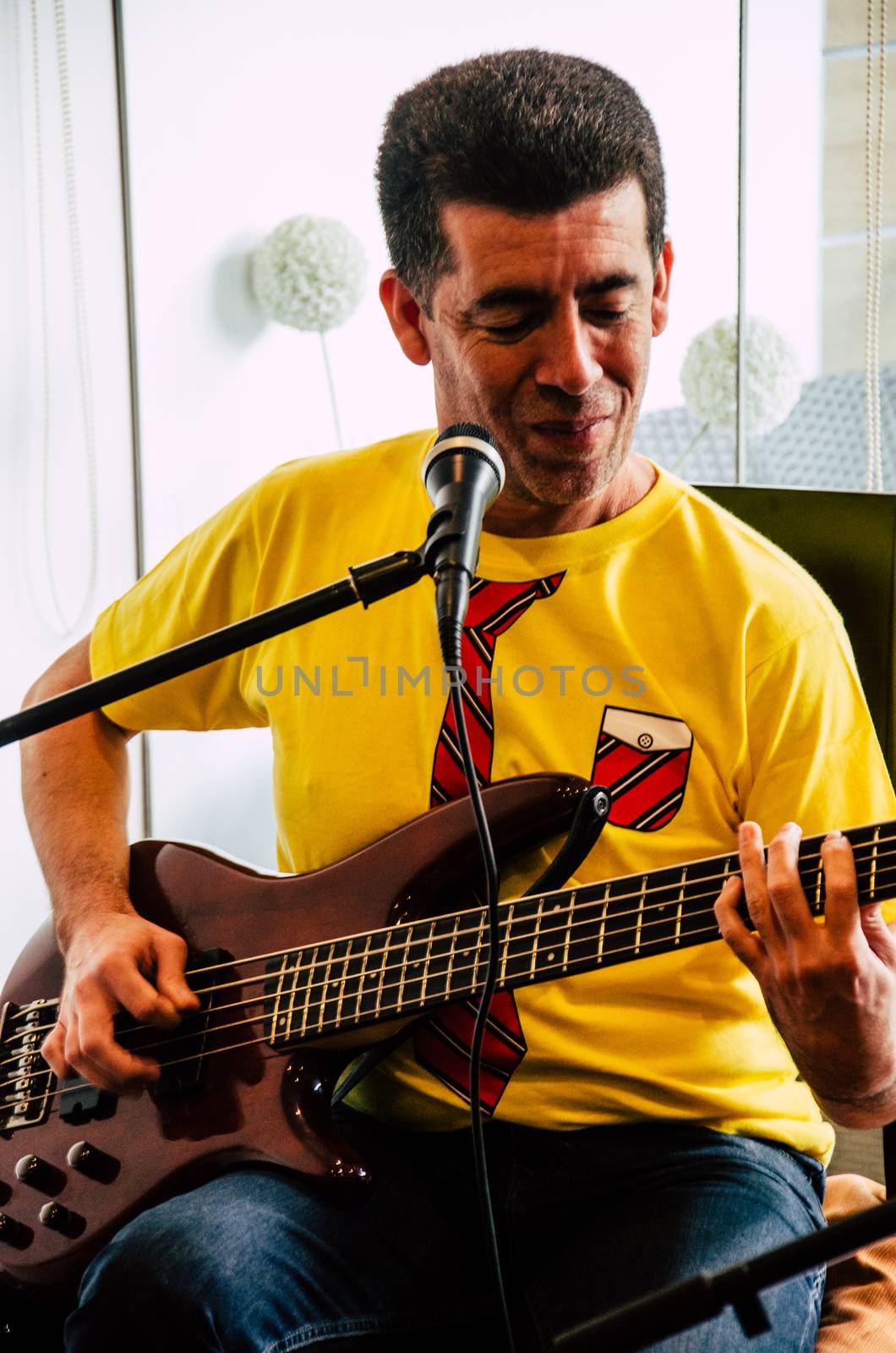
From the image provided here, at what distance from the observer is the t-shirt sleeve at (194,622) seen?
1367 millimetres

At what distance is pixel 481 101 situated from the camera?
1182 mm

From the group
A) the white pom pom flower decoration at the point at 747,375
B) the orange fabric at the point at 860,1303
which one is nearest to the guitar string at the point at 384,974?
the orange fabric at the point at 860,1303

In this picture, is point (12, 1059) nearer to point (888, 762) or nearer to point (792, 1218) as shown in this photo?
point (792, 1218)

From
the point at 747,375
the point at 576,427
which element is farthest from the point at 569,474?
the point at 747,375

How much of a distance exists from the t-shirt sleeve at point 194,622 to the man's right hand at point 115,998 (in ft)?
0.84

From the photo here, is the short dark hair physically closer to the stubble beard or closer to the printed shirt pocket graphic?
the stubble beard

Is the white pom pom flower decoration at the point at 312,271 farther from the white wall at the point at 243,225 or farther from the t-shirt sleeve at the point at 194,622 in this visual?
the t-shirt sleeve at the point at 194,622

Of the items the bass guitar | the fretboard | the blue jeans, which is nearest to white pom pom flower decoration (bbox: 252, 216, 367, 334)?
the bass guitar

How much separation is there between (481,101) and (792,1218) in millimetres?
947

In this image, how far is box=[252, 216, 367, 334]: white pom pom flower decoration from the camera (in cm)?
247

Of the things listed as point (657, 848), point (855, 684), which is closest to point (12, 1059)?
point (657, 848)

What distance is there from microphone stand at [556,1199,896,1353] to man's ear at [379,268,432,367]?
0.91 meters

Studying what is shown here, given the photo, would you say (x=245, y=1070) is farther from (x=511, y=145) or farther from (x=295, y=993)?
(x=511, y=145)

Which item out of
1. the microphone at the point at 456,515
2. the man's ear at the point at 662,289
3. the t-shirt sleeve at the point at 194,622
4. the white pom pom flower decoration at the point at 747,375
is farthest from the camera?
the white pom pom flower decoration at the point at 747,375
